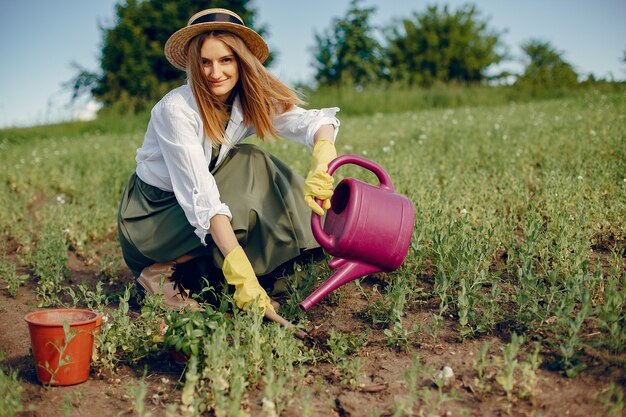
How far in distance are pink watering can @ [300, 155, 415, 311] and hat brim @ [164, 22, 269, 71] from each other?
0.75m

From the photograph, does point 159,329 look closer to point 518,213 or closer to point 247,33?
point 247,33

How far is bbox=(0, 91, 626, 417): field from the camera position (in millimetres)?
1877

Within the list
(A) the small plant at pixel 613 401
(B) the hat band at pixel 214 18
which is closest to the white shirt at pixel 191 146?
(B) the hat band at pixel 214 18

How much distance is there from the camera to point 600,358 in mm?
1961

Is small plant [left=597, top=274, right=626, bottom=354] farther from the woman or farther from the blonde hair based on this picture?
the blonde hair

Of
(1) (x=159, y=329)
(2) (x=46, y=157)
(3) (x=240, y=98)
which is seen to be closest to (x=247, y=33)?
(3) (x=240, y=98)

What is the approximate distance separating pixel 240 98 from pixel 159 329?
117 centimetres

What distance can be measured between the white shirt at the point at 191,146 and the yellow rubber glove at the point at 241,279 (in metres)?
0.17

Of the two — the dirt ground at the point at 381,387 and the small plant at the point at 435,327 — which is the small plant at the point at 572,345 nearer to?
the dirt ground at the point at 381,387

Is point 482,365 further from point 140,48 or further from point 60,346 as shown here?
point 140,48

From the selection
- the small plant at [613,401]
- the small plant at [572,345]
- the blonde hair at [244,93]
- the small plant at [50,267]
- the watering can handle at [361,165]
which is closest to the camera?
the small plant at [613,401]

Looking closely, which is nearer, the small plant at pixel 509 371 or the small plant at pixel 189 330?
the small plant at pixel 509 371

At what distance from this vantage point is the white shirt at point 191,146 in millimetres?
2445

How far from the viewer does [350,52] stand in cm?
1827
